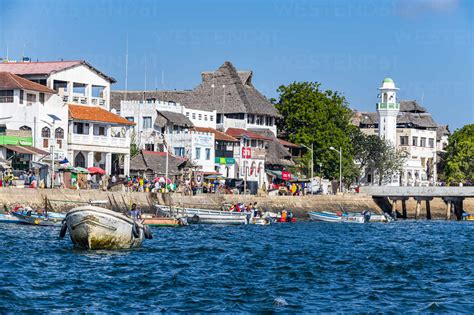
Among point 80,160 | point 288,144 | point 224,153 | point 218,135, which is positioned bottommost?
point 80,160

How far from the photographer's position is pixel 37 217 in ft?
247

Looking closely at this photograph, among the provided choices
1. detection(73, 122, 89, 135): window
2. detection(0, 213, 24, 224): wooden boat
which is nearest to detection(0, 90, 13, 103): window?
detection(73, 122, 89, 135): window

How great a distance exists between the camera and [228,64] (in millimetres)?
136250

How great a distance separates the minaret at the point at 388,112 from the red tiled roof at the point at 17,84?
61230 mm

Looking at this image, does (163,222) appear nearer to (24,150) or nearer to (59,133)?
(24,150)

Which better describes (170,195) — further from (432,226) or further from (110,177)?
(432,226)

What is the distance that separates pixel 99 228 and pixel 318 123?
7917 cm

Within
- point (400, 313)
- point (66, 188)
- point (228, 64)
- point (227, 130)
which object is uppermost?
point (228, 64)

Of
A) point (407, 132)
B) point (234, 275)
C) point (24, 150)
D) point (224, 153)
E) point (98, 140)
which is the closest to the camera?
point (234, 275)

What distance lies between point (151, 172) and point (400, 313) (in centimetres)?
7037

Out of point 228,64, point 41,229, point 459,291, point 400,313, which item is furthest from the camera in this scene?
point 228,64

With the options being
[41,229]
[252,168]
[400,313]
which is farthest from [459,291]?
[252,168]

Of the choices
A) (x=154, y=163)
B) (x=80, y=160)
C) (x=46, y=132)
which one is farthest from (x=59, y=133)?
(x=154, y=163)

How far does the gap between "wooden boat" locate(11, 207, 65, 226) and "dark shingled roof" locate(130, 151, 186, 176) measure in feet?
97.4
